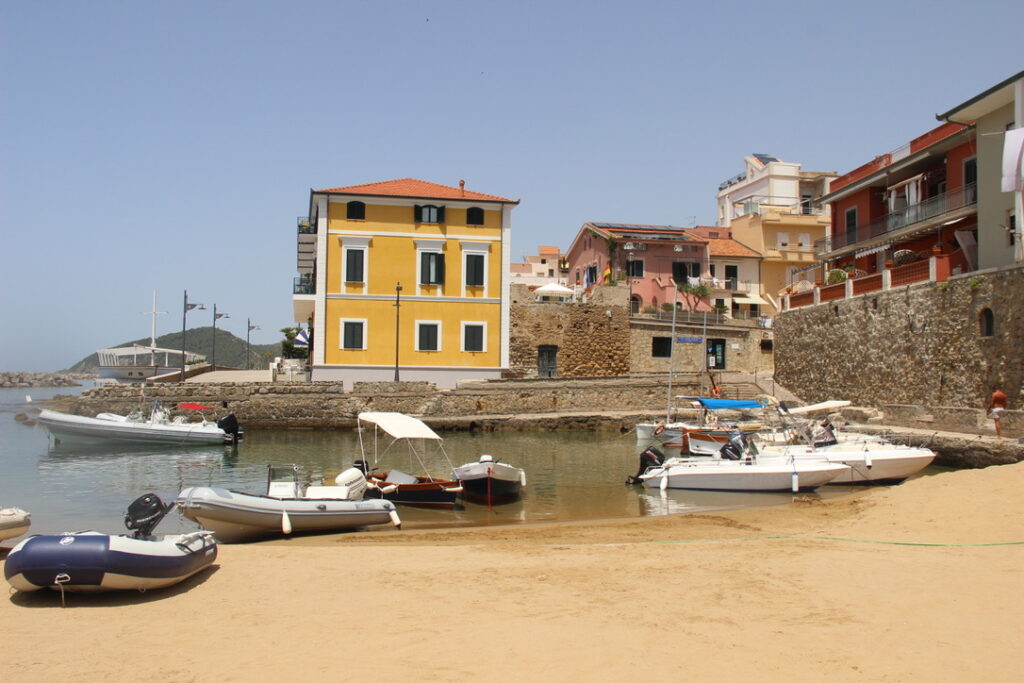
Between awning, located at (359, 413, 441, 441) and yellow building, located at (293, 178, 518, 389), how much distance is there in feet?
56.0

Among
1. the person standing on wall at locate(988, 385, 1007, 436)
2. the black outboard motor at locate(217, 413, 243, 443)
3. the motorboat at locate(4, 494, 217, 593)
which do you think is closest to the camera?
the motorboat at locate(4, 494, 217, 593)

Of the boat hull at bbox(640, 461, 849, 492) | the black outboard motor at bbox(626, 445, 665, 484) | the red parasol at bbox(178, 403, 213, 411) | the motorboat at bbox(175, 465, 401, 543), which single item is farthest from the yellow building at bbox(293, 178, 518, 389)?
the motorboat at bbox(175, 465, 401, 543)

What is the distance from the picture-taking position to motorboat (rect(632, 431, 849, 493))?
17.8 meters

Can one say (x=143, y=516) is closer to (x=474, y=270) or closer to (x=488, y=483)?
(x=488, y=483)

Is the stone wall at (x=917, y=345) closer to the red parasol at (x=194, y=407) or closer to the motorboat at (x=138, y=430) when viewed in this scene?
the motorboat at (x=138, y=430)

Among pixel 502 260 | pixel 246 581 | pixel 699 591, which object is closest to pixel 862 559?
pixel 699 591

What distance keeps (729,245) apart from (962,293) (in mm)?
28023

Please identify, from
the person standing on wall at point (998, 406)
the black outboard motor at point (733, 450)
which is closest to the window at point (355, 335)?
the black outboard motor at point (733, 450)

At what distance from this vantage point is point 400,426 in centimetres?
1719

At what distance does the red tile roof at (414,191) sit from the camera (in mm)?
35031

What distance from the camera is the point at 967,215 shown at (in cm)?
2492

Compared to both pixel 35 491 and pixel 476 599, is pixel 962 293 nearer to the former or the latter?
pixel 476 599

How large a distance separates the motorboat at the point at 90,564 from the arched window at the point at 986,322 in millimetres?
22132

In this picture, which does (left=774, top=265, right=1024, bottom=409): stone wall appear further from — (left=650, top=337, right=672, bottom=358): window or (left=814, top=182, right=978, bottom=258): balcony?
(left=650, top=337, right=672, bottom=358): window
